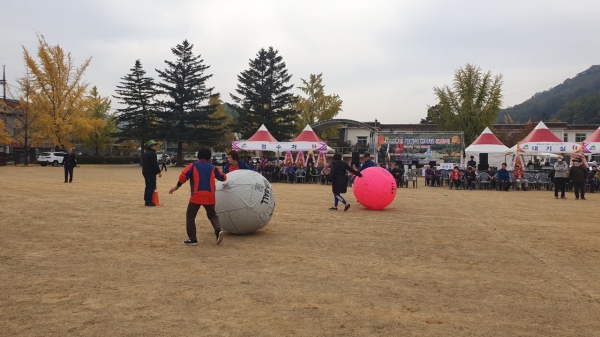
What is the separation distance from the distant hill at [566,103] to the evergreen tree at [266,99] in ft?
124

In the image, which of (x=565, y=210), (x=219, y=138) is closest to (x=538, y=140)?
(x=565, y=210)

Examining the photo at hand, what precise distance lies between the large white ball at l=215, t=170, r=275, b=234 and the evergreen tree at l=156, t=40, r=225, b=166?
46323 millimetres

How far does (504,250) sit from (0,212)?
1160 centimetres

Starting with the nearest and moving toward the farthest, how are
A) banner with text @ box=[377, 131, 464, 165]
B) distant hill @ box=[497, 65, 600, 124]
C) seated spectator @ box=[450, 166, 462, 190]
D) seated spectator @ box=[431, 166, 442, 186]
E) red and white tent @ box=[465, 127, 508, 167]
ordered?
1. seated spectator @ box=[450, 166, 462, 190]
2. seated spectator @ box=[431, 166, 442, 186]
3. red and white tent @ box=[465, 127, 508, 167]
4. banner with text @ box=[377, 131, 464, 165]
5. distant hill @ box=[497, 65, 600, 124]

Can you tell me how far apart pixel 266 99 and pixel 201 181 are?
160 feet

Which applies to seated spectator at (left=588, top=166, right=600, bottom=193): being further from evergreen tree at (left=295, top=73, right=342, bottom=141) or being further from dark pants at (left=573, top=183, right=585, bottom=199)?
evergreen tree at (left=295, top=73, right=342, bottom=141)

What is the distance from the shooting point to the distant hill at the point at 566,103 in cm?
9656

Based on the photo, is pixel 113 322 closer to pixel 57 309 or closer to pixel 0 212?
pixel 57 309

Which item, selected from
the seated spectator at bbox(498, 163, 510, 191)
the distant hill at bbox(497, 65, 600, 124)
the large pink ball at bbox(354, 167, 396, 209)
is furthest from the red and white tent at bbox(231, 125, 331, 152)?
the distant hill at bbox(497, 65, 600, 124)

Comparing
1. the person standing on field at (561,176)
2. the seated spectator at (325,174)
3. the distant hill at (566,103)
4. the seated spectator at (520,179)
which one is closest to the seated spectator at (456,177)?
the seated spectator at (520,179)

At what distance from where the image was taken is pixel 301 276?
6.12 m

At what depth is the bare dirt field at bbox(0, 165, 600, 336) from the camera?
4.41 metres

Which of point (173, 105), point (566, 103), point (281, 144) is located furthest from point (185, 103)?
point (566, 103)

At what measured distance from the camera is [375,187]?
531 inches
